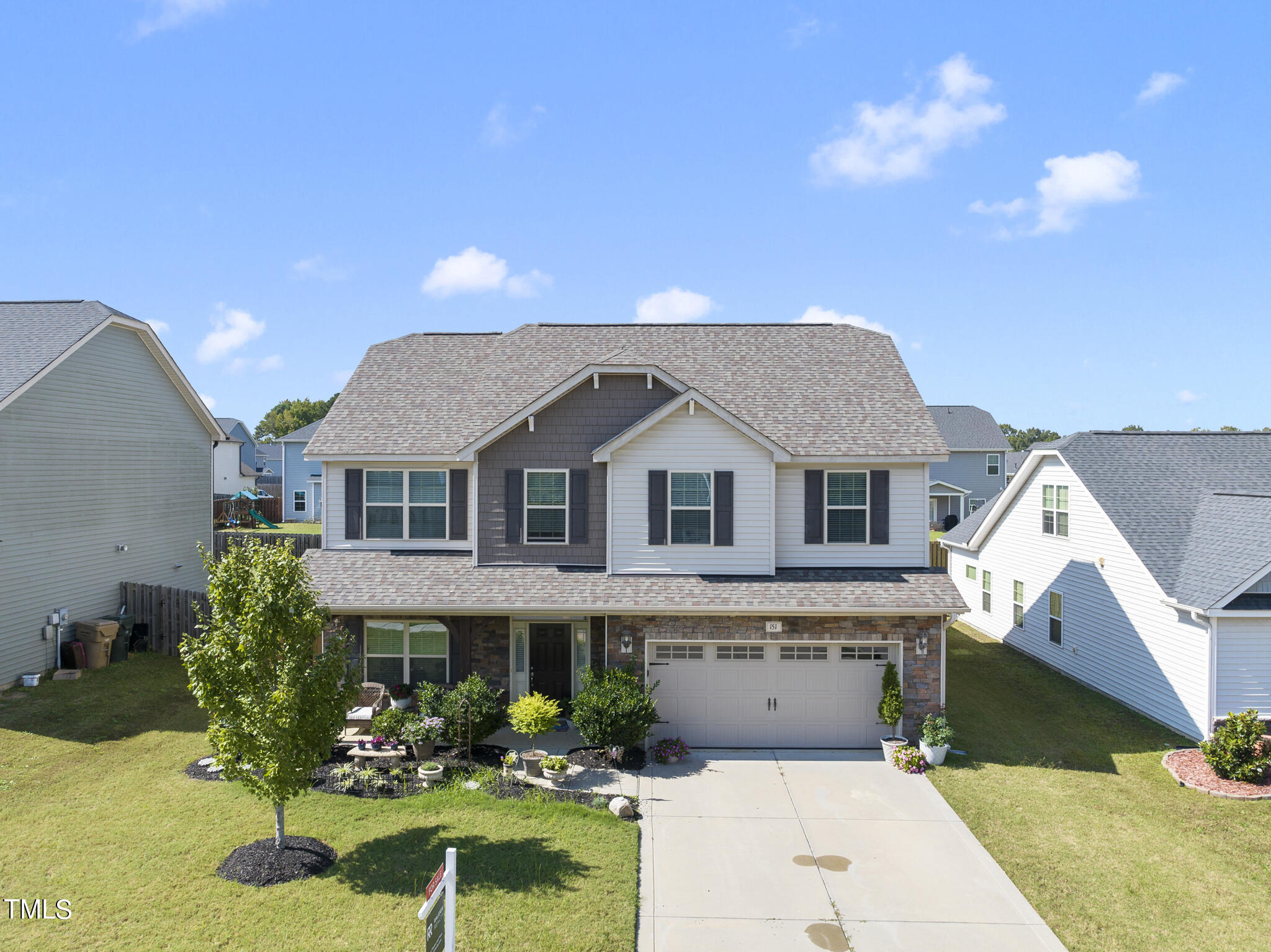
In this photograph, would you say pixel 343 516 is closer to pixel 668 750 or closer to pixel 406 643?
pixel 406 643

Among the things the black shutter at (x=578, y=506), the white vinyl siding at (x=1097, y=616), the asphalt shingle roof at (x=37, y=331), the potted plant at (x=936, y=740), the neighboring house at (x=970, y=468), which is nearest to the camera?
the potted plant at (x=936, y=740)

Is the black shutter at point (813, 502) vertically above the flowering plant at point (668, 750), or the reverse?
the black shutter at point (813, 502)

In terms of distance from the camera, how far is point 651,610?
14.2 m

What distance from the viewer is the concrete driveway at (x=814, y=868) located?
347 inches

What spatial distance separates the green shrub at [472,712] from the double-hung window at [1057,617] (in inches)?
607

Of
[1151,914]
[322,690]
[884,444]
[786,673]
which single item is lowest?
[1151,914]

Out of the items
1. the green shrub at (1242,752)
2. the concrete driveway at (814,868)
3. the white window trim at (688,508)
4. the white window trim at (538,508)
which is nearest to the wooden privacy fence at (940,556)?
the green shrub at (1242,752)

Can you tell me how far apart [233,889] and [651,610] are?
306 inches

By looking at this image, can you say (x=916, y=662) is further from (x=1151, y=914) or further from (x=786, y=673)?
(x=1151, y=914)

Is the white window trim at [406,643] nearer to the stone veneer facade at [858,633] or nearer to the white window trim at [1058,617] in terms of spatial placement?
the stone veneer facade at [858,633]

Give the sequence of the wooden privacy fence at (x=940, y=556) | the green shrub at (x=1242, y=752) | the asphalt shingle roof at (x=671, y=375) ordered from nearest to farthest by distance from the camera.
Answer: the green shrub at (x=1242, y=752) < the asphalt shingle roof at (x=671, y=375) < the wooden privacy fence at (x=940, y=556)

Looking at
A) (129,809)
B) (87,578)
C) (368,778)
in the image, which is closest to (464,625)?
(368,778)

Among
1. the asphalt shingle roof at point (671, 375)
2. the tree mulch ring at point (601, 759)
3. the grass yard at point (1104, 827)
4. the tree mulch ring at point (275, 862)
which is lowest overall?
the grass yard at point (1104, 827)

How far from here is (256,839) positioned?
34.2ft
